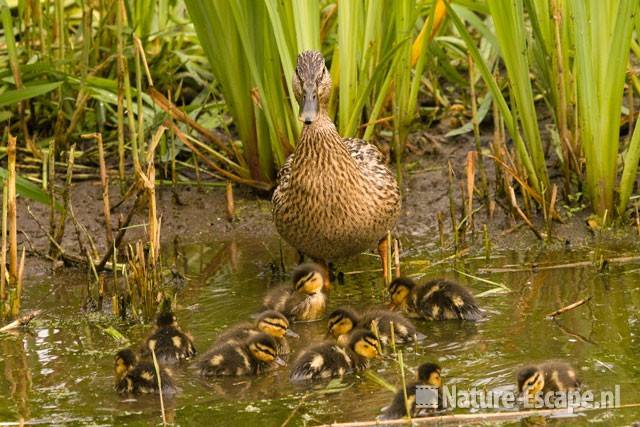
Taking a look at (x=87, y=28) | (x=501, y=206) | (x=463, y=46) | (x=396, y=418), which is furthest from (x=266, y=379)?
(x=463, y=46)

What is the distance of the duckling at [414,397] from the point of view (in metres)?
4.50

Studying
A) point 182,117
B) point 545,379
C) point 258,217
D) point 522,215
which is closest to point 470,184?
point 522,215

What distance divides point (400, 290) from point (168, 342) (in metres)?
1.13

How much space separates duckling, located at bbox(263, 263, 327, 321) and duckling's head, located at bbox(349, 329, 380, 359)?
2.35 feet

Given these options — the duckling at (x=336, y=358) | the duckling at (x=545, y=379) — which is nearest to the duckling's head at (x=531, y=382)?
the duckling at (x=545, y=379)

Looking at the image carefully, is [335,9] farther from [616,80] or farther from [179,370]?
[179,370]

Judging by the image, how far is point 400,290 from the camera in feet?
19.5

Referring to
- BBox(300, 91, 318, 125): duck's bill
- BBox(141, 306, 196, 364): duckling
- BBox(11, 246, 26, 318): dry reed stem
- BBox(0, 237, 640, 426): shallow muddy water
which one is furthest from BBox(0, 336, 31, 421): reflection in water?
BBox(300, 91, 318, 125): duck's bill

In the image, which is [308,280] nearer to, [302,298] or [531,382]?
[302,298]

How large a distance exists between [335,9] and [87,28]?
1.40 m

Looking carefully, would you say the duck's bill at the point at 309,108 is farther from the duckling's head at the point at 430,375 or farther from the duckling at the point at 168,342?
the duckling's head at the point at 430,375

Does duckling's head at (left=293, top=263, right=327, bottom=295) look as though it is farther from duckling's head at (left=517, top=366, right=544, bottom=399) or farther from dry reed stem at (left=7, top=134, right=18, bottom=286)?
duckling's head at (left=517, top=366, right=544, bottom=399)

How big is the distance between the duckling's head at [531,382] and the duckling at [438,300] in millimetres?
1042

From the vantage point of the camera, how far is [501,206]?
7.01 m
